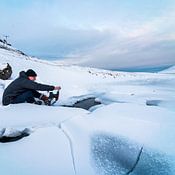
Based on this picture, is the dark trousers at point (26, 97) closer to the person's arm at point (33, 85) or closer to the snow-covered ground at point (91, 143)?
the person's arm at point (33, 85)

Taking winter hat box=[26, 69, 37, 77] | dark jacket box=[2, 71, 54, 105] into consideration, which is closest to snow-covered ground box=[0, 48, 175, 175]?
dark jacket box=[2, 71, 54, 105]

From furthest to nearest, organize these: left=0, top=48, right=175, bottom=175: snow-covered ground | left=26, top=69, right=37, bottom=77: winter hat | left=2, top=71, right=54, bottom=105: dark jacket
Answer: left=26, top=69, right=37, bottom=77: winter hat < left=2, top=71, right=54, bottom=105: dark jacket < left=0, top=48, right=175, bottom=175: snow-covered ground

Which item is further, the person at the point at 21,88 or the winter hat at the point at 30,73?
the winter hat at the point at 30,73

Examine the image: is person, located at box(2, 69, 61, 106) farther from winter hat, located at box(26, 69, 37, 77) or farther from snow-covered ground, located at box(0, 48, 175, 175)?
snow-covered ground, located at box(0, 48, 175, 175)

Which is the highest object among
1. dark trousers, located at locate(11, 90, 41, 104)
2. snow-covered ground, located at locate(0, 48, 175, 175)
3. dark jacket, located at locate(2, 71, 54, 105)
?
dark jacket, located at locate(2, 71, 54, 105)

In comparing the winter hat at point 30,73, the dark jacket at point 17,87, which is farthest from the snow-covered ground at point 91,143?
the winter hat at point 30,73

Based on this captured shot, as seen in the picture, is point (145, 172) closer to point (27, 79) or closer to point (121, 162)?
point (121, 162)

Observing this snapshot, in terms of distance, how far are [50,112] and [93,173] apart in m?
2.59

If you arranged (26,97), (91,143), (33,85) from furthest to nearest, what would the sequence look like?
(26,97)
(33,85)
(91,143)

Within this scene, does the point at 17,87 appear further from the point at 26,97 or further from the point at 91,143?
the point at 91,143

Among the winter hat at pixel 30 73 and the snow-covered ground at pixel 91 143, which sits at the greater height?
the winter hat at pixel 30 73

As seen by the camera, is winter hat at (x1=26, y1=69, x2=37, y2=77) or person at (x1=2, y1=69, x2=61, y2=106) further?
winter hat at (x1=26, y1=69, x2=37, y2=77)

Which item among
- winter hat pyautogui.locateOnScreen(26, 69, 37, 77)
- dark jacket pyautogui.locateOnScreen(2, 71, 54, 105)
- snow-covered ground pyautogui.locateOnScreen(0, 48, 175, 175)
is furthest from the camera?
winter hat pyautogui.locateOnScreen(26, 69, 37, 77)

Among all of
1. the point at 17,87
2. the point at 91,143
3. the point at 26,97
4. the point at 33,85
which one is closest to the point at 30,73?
the point at 33,85
